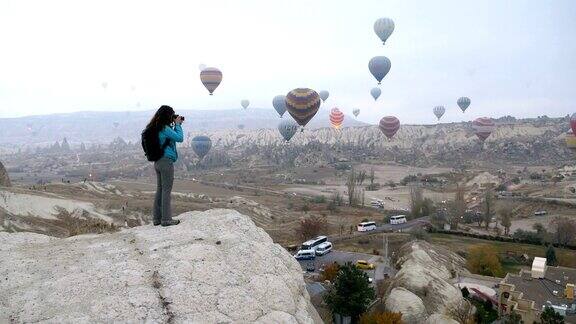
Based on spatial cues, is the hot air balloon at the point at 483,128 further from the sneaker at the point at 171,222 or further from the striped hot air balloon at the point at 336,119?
the sneaker at the point at 171,222

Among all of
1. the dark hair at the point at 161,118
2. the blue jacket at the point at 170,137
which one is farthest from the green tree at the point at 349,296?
the dark hair at the point at 161,118

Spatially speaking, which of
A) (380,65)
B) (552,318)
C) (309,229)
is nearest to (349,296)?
(552,318)

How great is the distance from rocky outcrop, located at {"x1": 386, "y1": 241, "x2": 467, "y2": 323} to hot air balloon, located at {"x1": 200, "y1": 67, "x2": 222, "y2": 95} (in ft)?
147

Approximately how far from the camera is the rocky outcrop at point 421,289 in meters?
19.4

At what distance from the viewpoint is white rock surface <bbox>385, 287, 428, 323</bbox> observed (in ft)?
62.8

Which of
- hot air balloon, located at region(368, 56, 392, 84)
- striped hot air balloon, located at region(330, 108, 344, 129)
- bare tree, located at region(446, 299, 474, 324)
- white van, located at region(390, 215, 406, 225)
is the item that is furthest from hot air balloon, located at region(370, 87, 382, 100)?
bare tree, located at region(446, 299, 474, 324)

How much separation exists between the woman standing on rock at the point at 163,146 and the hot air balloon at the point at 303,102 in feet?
172

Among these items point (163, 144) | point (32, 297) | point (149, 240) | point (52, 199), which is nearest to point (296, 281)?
point (149, 240)

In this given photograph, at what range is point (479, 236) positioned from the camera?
4369cm

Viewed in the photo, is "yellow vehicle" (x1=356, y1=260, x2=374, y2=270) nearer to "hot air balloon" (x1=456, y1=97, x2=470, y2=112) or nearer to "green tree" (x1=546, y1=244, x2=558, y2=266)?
"green tree" (x1=546, y1=244, x2=558, y2=266)

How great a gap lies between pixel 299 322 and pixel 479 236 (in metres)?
41.1

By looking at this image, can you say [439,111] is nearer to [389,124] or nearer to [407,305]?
[389,124]

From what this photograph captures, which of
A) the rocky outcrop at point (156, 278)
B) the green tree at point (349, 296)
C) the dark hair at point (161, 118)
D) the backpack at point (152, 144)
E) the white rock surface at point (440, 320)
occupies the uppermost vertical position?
→ the dark hair at point (161, 118)

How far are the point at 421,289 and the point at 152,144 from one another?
1770cm
